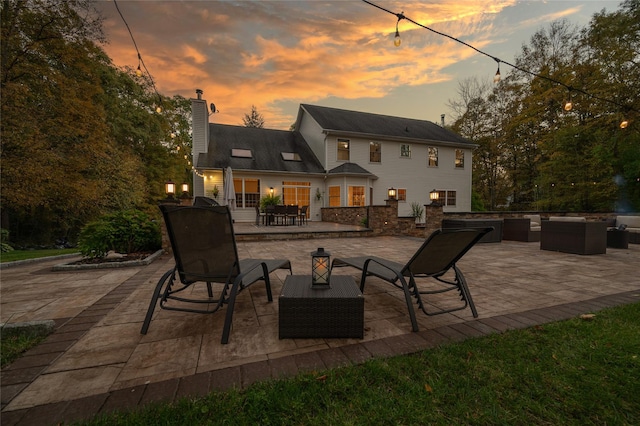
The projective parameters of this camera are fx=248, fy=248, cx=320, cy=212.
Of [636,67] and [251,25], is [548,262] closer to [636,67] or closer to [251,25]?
[251,25]

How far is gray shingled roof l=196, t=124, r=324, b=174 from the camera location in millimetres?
13117

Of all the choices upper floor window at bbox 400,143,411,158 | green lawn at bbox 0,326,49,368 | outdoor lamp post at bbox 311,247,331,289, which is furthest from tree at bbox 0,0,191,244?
upper floor window at bbox 400,143,411,158

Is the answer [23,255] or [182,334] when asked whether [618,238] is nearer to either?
[182,334]

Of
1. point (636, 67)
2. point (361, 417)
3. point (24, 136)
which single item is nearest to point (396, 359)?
point (361, 417)

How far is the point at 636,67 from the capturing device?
452 inches

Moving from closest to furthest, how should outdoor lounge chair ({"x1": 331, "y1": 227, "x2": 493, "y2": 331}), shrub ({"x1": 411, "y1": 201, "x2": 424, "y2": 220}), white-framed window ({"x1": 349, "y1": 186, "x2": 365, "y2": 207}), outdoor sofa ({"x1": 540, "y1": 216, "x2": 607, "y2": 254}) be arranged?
outdoor lounge chair ({"x1": 331, "y1": 227, "x2": 493, "y2": 331}), outdoor sofa ({"x1": 540, "y1": 216, "x2": 607, "y2": 254}), shrub ({"x1": 411, "y1": 201, "x2": 424, "y2": 220}), white-framed window ({"x1": 349, "y1": 186, "x2": 365, "y2": 207})

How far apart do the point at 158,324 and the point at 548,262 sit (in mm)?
6555

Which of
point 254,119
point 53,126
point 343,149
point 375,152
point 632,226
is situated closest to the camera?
point 632,226

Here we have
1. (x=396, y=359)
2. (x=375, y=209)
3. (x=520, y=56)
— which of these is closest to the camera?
(x=396, y=359)

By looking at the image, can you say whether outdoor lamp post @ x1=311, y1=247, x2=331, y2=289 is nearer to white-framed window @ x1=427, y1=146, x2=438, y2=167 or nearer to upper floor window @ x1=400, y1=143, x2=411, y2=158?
upper floor window @ x1=400, y1=143, x2=411, y2=158

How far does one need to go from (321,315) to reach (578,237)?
6.91 metres

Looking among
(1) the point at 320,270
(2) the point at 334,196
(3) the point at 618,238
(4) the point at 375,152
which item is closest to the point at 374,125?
(4) the point at 375,152

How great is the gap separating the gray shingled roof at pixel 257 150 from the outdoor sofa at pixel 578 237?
10.3 m

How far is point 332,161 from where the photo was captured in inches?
563
